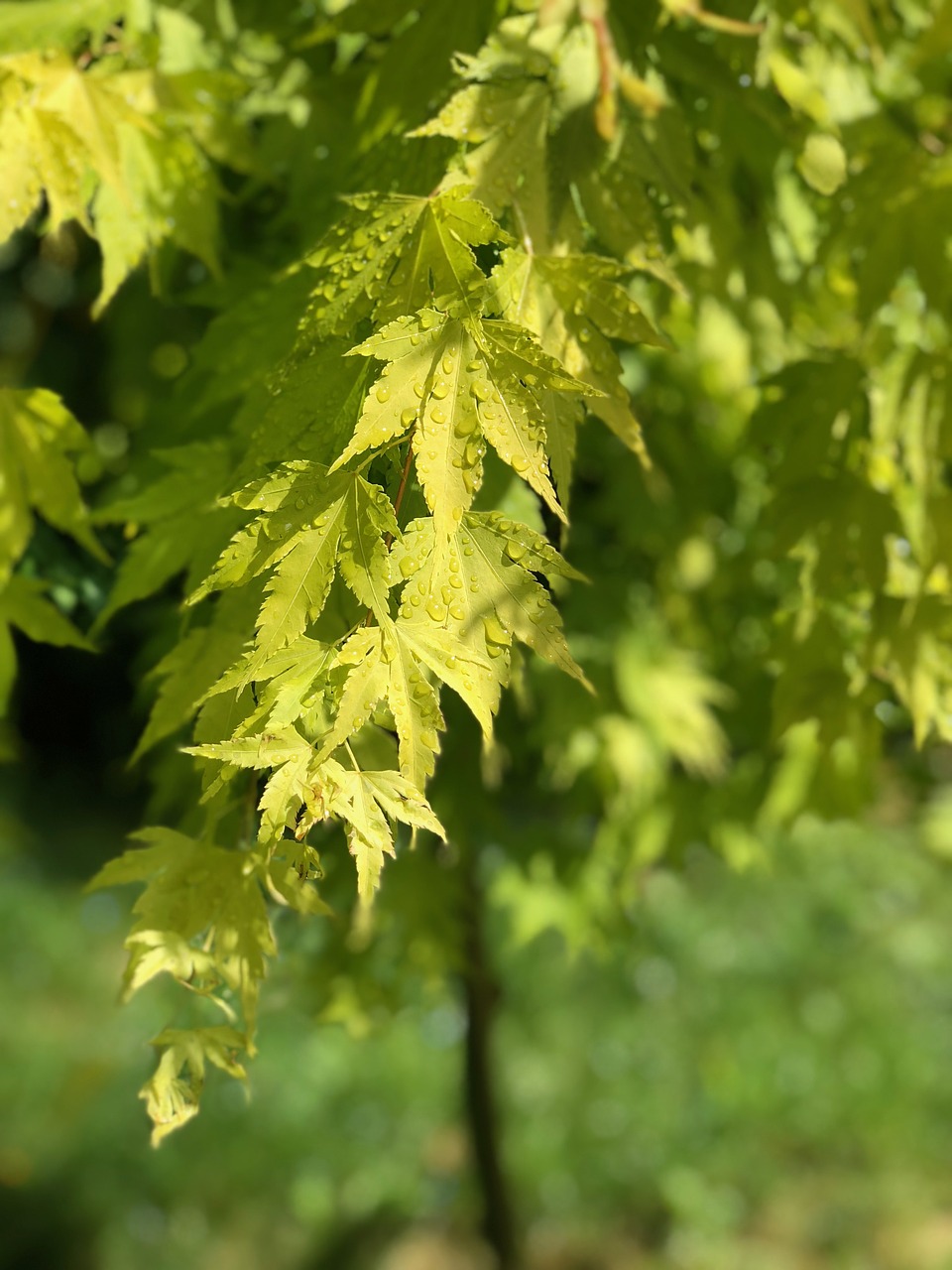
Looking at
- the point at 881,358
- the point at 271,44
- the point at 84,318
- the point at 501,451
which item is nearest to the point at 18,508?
the point at 501,451

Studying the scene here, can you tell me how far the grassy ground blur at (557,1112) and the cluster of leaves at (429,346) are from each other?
75.0 inches

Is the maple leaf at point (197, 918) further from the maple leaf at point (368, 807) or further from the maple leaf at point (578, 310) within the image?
the maple leaf at point (578, 310)

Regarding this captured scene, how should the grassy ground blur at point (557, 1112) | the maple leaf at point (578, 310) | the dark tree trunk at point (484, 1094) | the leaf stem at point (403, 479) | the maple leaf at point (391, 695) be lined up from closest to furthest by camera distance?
1. the maple leaf at point (391, 695)
2. the leaf stem at point (403, 479)
3. the maple leaf at point (578, 310)
4. the dark tree trunk at point (484, 1094)
5. the grassy ground blur at point (557, 1112)

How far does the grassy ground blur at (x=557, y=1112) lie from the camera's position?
4.03 meters

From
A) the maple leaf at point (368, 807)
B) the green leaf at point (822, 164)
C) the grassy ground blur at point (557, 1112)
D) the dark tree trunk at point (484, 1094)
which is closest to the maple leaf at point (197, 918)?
the maple leaf at point (368, 807)

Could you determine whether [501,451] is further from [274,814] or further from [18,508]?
[18,508]

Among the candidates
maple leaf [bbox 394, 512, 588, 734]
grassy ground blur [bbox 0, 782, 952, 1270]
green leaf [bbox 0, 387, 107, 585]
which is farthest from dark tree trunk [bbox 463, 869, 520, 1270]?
maple leaf [bbox 394, 512, 588, 734]

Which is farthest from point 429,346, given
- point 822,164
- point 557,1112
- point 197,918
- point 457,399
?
point 557,1112

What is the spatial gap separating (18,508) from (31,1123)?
3.66 meters

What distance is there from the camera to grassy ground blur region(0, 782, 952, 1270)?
403cm

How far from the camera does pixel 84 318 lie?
11.9 feet

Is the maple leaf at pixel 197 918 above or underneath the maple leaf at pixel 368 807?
underneath

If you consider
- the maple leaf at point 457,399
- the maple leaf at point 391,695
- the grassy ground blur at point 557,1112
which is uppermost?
the maple leaf at point 457,399

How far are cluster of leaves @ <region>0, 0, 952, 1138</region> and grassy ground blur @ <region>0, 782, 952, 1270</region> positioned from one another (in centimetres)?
190
